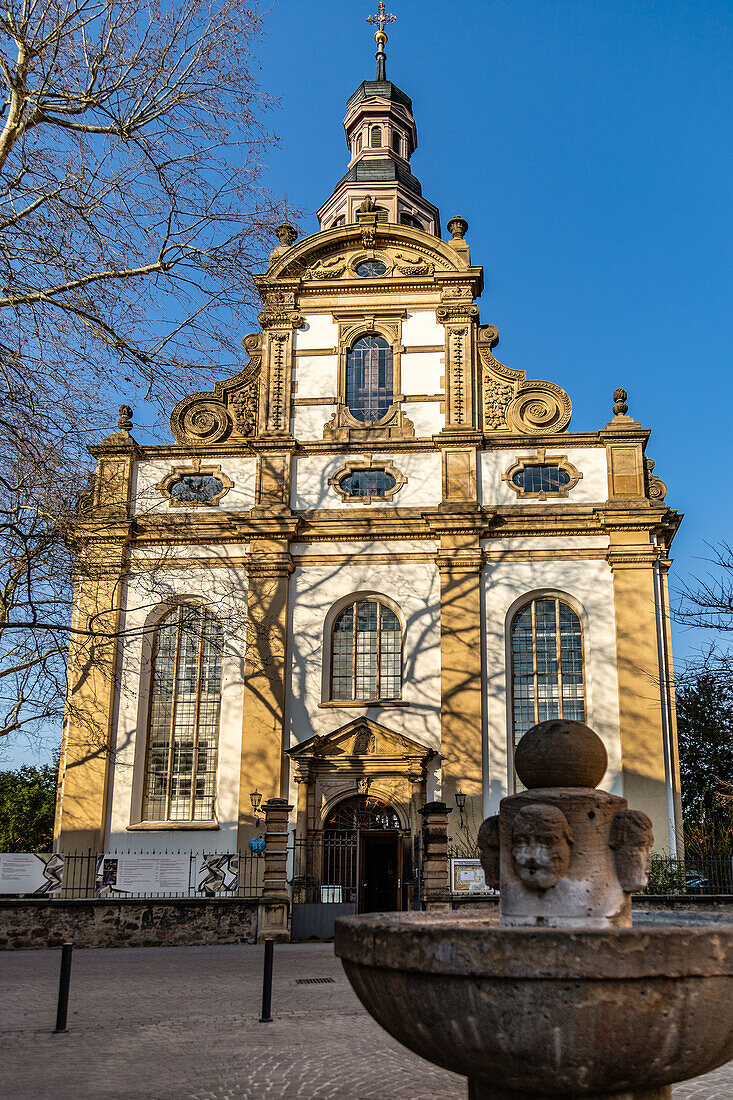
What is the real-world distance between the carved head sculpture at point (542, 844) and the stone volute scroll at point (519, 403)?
20888 millimetres

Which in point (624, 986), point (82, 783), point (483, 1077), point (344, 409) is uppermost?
point (344, 409)

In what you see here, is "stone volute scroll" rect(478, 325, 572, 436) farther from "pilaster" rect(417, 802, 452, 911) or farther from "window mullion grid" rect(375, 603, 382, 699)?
"pilaster" rect(417, 802, 452, 911)

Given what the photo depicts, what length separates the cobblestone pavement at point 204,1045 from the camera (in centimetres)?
733

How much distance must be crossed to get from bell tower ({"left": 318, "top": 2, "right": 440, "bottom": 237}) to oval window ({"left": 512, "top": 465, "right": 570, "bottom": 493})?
12.5m

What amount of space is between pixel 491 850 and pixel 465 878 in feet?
47.2

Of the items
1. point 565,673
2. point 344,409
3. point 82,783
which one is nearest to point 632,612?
point 565,673

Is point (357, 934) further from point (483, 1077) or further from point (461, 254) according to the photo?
point (461, 254)

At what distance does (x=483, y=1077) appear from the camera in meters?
4.02

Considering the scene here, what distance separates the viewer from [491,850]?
5.37 m

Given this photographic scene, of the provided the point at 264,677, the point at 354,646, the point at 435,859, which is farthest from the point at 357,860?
the point at 354,646

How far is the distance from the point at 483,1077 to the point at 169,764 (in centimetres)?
2076

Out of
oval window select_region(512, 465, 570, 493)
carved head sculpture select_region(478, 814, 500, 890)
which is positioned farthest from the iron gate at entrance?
carved head sculpture select_region(478, 814, 500, 890)

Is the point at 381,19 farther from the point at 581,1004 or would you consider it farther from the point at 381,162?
the point at 581,1004

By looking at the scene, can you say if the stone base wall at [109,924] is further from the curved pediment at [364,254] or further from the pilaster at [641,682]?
the curved pediment at [364,254]
